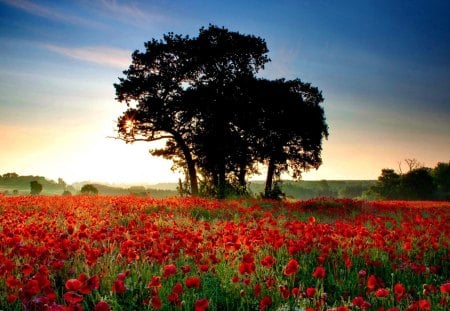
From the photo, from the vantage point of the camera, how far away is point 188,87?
26.9 meters

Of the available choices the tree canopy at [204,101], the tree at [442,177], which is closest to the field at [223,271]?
the tree canopy at [204,101]

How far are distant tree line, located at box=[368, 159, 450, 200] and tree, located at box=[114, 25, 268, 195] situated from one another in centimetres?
5013

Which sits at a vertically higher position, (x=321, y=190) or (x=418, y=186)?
(x=418, y=186)

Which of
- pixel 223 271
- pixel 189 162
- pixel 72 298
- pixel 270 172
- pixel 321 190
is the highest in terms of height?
pixel 189 162

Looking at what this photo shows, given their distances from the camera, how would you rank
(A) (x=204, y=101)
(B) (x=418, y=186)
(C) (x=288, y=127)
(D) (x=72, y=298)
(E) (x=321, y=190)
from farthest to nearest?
(E) (x=321, y=190) < (B) (x=418, y=186) < (C) (x=288, y=127) < (A) (x=204, y=101) < (D) (x=72, y=298)

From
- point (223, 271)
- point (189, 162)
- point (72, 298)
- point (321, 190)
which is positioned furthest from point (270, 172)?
point (321, 190)

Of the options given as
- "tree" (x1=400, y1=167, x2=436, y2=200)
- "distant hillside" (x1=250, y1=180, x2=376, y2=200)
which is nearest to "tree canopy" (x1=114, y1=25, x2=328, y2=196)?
"tree" (x1=400, y1=167, x2=436, y2=200)

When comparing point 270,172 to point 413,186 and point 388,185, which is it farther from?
point 388,185

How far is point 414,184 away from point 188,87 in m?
53.2

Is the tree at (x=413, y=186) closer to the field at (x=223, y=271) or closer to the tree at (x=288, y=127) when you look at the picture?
the tree at (x=288, y=127)

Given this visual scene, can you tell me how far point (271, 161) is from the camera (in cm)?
3300

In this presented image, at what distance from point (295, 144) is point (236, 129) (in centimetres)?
773

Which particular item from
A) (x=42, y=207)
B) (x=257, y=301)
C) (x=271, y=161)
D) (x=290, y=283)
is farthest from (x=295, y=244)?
(x=271, y=161)

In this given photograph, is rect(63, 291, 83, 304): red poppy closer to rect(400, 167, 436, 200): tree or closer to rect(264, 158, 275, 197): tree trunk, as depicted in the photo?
rect(264, 158, 275, 197): tree trunk
